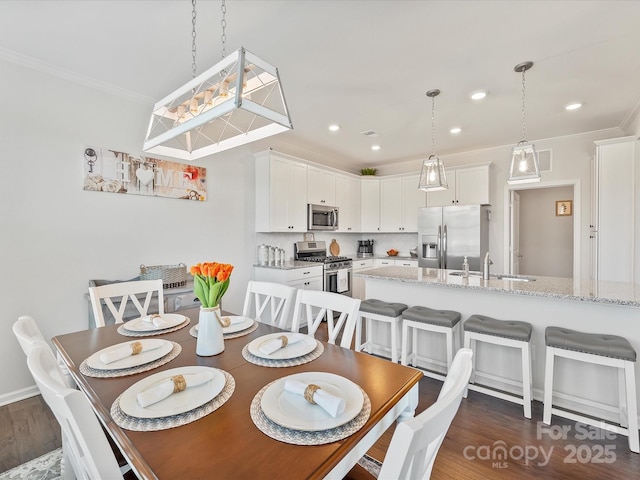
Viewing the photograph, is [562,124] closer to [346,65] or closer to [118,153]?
[346,65]

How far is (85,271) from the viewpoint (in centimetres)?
273

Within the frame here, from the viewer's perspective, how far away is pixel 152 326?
1784mm

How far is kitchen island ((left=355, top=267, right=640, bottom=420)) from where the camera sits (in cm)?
205

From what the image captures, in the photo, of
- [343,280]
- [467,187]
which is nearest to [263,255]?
[343,280]

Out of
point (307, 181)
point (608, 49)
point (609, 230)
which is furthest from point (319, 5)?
point (609, 230)

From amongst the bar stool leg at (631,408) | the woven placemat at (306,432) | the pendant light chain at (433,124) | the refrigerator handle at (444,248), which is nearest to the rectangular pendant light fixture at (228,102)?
the woven placemat at (306,432)

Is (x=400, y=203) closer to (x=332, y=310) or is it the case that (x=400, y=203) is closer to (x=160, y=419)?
(x=332, y=310)

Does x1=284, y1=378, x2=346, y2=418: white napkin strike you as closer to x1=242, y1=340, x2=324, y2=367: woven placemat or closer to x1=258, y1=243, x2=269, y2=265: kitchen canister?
x1=242, y1=340, x2=324, y2=367: woven placemat

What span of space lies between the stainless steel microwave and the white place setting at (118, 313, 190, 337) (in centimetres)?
299

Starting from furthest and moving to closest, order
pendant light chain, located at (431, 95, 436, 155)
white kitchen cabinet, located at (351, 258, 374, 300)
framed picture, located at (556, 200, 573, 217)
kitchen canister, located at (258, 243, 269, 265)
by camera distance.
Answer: framed picture, located at (556, 200, 573, 217) → white kitchen cabinet, located at (351, 258, 374, 300) → kitchen canister, located at (258, 243, 269, 265) → pendant light chain, located at (431, 95, 436, 155)

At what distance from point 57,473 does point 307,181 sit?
3936 mm

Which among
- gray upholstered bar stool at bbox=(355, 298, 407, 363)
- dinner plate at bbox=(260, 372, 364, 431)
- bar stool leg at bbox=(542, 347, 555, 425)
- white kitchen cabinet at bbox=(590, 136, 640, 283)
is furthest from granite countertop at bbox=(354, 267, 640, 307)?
Result: dinner plate at bbox=(260, 372, 364, 431)

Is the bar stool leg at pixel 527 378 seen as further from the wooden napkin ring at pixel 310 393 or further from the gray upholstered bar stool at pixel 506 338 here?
the wooden napkin ring at pixel 310 393

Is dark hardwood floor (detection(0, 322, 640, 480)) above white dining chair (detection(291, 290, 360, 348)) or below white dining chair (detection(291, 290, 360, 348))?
below
